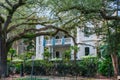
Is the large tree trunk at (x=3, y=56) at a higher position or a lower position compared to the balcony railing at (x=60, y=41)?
lower

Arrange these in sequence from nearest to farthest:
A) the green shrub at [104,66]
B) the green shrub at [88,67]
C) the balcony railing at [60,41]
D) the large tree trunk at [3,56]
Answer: the large tree trunk at [3,56] < the green shrub at [88,67] < the green shrub at [104,66] < the balcony railing at [60,41]

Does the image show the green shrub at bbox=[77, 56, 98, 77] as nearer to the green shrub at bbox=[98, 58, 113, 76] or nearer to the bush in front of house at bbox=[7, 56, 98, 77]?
the bush in front of house at bbox=[7, 56, 98, 77]

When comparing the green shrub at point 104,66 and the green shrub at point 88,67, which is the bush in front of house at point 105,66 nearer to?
the green shrub at point 104,66

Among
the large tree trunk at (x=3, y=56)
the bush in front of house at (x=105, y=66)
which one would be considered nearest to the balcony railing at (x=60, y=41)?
the bush in front of house at (x=105, y=66)

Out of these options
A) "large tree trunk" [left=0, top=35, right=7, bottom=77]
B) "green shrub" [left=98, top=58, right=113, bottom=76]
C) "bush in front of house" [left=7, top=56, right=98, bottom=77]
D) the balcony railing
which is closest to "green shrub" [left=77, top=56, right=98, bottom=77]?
"bush in front of house" [left=7, top=56, right=98, bottom=77]

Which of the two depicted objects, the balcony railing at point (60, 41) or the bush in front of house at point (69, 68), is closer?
the bush in front of house at point (69, 68)

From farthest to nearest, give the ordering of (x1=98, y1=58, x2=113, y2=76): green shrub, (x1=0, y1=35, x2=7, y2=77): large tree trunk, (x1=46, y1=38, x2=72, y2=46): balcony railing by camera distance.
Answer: (x1=46, y1=38, x2=72, y2=46): balcony railing → (x1=98, y1=58, x2=113, y2=76): green shrub → (x1=0, y1=35, x2=7, y2=77): large tree trunk

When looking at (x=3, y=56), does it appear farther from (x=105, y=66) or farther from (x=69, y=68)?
(x=105, y=66)

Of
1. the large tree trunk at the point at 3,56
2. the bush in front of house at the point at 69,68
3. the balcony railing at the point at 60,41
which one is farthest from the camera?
the balcony railing at the point at 60,41

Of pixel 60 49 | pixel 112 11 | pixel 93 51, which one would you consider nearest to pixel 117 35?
pixel 112 11

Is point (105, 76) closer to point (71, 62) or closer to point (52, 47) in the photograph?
point (71, 62)

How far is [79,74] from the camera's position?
87.7ft

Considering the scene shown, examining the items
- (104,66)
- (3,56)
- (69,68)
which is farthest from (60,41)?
(3,56)

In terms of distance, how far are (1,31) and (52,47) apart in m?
27.9
